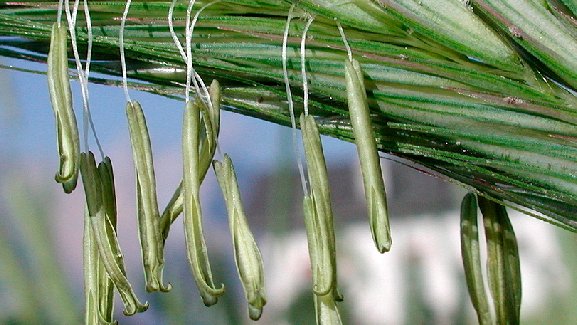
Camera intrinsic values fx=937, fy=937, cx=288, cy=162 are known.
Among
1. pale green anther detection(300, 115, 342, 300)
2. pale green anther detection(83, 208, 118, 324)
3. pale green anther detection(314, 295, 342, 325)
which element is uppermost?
pale green anther detection(300, 115, 342, 300)

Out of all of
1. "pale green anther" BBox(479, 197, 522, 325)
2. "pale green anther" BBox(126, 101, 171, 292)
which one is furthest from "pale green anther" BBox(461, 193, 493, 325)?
"pale green anther" BBox(126, 101, 171, 292)

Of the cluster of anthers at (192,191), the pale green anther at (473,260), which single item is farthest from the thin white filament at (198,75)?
the pale green anther at (473,260)

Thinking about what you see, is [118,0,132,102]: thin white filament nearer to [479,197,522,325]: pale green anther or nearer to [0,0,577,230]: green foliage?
[0,0,577,230]: green foliage

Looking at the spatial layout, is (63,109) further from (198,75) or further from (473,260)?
(473,260)

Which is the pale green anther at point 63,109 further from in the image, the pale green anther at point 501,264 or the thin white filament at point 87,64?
the pale green anther at point 501,264

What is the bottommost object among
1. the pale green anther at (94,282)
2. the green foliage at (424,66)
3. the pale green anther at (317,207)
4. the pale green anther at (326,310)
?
the pale green anther at (326,310)

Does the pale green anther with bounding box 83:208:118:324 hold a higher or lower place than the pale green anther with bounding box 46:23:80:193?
lower

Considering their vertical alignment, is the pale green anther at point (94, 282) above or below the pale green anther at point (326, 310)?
above
